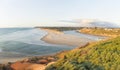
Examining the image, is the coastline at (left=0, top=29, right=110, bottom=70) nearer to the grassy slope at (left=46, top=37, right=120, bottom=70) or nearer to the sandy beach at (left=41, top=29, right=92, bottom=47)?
the sandy beach at (left=41, top=29, right=92, bottom=47)

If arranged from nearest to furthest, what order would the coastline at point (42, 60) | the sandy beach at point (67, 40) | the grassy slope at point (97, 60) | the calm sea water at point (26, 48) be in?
the grassy slope at point (97, 60) < the coastline at point (42, 60) < the calm sea water at point (26, 48) < the sandy beach at point (67, 40)

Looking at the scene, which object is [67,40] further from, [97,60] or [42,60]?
[97,60]

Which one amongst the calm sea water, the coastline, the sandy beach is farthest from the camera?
the sandy beach

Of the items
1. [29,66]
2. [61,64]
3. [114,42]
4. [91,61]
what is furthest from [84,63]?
[29,66]

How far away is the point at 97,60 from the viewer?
19.8 m

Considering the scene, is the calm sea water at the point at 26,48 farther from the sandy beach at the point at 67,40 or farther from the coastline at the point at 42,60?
the coastline at the point at 42,60

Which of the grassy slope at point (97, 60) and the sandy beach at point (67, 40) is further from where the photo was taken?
the sandy beach at point (67, 40)

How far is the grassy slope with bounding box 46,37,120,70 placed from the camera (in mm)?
18750

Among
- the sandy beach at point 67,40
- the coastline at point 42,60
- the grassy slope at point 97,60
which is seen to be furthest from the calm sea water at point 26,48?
the grassy slope at point 97,60

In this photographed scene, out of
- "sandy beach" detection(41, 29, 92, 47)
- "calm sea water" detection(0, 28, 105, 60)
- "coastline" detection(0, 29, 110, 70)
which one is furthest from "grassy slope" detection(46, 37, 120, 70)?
"sandy beach" detection(41, 29, 92, 47)

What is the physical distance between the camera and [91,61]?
19922 millimetres

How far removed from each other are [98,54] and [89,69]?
2.49m

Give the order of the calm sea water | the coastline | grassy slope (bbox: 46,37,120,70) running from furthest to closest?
1. the calm sea water
2. the coastline
3. grassy slope (bbox: 46,37,120,70)

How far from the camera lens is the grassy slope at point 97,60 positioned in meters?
18.8
